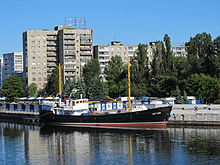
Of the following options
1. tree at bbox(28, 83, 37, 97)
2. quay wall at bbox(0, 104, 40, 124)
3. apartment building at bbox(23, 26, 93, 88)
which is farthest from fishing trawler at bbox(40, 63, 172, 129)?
apartment building at bbox(23, 26, 93, 88)

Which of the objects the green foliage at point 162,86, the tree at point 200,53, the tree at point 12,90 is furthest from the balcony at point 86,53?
the tree at point 200,53

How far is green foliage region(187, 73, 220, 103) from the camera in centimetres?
9712

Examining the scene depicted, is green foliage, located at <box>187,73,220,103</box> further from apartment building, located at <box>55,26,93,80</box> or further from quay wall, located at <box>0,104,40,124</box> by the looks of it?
apartment building, located at <box>55,26,93,80</box>

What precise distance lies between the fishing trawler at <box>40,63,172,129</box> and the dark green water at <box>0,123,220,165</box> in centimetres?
307

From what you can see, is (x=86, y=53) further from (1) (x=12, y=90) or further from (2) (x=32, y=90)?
(1) (x=12, y=90)

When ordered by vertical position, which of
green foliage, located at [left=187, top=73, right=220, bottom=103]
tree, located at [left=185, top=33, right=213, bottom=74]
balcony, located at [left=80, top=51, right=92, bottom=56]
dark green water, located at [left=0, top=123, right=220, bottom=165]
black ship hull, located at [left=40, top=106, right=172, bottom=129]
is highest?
balcony, located at [left=80, top=51, right=92, bottom=56]

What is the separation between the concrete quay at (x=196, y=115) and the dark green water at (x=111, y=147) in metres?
4.46

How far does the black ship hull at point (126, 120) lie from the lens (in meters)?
75.8

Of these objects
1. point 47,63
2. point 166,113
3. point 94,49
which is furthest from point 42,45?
point 166,113

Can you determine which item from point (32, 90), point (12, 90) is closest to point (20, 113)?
point (12, 90)

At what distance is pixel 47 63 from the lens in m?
172

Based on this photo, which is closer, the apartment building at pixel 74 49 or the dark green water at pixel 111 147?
the dark green water at pixel 111 147

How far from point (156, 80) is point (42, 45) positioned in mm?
67625

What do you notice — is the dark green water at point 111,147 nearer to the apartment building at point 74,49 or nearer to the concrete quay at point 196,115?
the concrete quay at point 196,115
